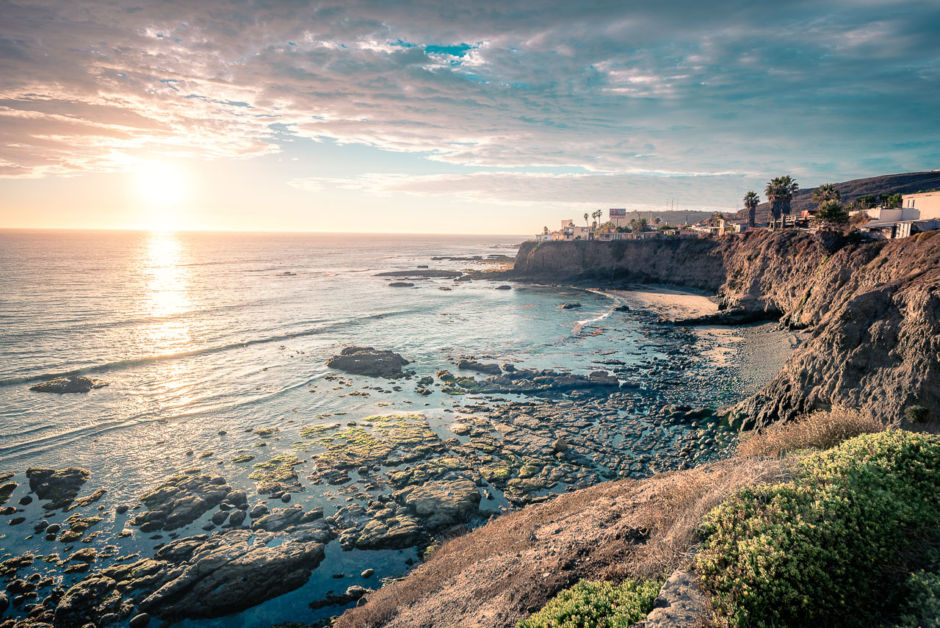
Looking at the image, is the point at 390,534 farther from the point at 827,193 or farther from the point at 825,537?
the point at 827,193

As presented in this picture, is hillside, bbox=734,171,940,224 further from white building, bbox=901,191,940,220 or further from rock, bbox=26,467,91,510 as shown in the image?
rock, bbox=26,467,91,510

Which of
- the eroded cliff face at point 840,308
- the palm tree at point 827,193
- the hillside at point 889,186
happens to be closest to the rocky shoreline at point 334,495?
the eroded cliff face at point 840,308

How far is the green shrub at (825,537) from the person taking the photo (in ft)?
24.0

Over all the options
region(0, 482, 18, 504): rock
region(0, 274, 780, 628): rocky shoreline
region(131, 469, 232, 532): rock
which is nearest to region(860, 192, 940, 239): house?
region(0, 274, 780, 628): rocky shoreline

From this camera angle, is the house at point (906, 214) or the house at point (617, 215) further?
the house at point (617, 215)

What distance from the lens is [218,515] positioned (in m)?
18.7

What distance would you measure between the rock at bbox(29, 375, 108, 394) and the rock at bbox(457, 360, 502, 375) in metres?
29.1

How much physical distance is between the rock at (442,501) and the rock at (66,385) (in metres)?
29.8

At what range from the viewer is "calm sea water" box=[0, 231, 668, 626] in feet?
77.0

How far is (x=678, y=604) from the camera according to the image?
7.71 metres

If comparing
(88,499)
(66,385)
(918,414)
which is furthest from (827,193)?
(66,385)

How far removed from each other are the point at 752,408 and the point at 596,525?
17.2 m

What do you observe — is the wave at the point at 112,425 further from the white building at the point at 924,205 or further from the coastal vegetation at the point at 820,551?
the white building at the point at 924,205

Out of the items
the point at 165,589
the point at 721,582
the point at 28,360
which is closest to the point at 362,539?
the point at 165,589
